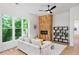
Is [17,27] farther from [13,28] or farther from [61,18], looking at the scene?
[61,18]

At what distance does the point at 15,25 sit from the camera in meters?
1.91

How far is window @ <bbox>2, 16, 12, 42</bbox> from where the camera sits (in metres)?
1.75

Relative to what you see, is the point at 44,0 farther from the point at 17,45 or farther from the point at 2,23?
the point at 17,45

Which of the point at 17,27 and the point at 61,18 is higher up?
the point at 61,18

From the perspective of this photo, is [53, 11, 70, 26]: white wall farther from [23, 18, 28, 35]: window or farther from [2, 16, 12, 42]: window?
[2, 16, 12, 42]: window

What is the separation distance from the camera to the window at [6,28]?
5.73 ft

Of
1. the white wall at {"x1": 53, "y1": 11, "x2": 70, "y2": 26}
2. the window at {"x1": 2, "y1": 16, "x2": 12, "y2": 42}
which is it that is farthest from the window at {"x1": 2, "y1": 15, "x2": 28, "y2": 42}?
the white wall at {"x1": 53, "y1": 11, "x2": 70, "y2": 26}

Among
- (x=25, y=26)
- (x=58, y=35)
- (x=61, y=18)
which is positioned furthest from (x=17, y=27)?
(x=58, y=35)

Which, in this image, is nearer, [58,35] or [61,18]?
[61,18]

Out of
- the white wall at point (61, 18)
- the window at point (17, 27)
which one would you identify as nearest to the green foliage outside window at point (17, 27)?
the window at point (17, 27)

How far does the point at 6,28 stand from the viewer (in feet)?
5.83

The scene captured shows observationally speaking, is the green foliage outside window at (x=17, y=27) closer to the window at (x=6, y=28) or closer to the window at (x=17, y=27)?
the window at (x=17, y=27)

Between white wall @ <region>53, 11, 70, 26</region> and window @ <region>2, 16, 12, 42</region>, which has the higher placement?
white wall @ <region>53, 11, 70, 26</region>
